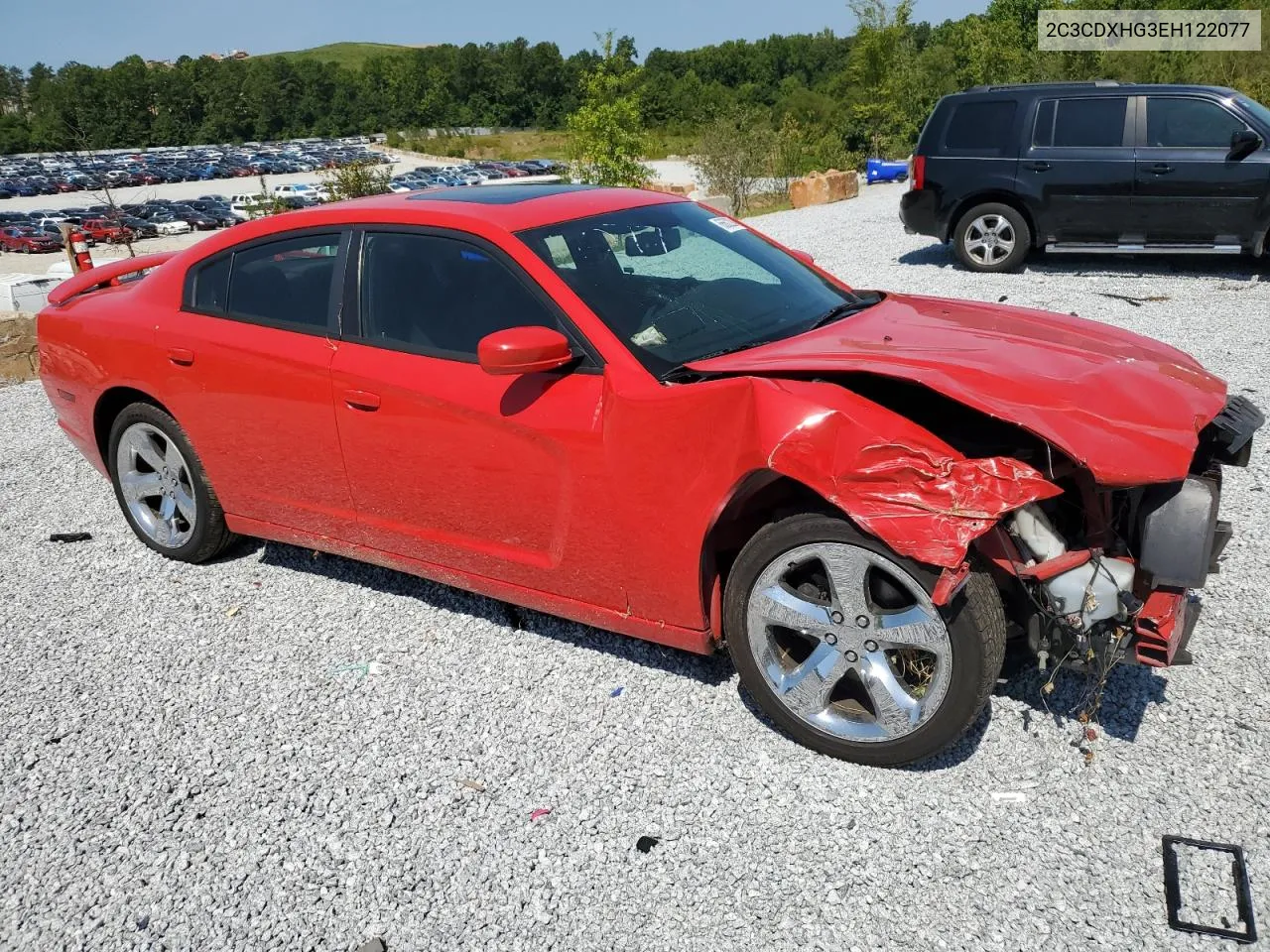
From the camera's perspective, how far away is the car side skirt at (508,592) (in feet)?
10.8

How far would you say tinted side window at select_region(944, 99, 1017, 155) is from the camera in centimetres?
1089

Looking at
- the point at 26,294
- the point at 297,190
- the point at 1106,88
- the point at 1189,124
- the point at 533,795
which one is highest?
the point at 1106,88

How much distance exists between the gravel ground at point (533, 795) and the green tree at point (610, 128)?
65.9ft

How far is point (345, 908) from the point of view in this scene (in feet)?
8.78

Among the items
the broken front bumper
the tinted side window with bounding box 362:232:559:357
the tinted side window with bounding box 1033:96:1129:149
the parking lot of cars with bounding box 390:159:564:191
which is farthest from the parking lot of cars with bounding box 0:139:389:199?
the broken front bumper

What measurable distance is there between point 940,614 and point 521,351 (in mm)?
1481

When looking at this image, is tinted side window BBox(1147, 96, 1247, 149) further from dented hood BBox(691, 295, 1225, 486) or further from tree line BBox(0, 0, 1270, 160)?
tree line BBox(0, 0, 1270, 160)

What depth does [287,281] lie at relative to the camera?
4.17 m

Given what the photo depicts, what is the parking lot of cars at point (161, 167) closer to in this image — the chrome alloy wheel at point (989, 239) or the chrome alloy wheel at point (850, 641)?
the chrome alloy wheel at point (989, 239)

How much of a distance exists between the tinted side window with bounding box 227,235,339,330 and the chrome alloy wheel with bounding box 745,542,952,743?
215 centimetres

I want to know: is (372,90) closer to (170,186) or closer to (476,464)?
(170,186)

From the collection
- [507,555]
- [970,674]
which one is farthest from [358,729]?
[970,674]

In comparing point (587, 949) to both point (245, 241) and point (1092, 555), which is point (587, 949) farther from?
point (245, 241)

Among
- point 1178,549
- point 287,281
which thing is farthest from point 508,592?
point 1178,549
